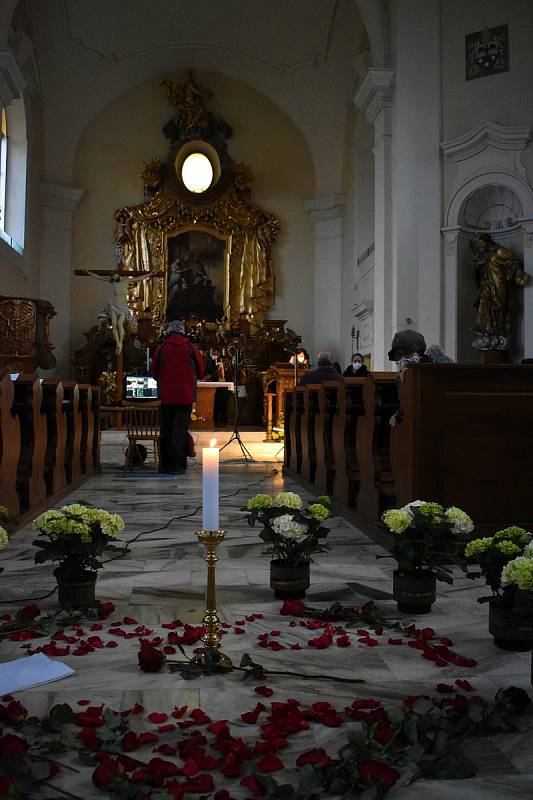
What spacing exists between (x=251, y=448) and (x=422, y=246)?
425cm

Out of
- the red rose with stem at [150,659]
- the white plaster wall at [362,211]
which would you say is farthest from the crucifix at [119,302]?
the red rose with stem at [150,659]

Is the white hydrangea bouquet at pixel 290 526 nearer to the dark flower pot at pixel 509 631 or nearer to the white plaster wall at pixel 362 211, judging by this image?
the dark flower pot at pixel 509 631

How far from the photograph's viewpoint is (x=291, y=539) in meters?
3.59

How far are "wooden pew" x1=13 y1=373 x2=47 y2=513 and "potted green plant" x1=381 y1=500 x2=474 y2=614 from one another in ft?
10.3

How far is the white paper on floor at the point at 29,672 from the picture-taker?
246 centimetres

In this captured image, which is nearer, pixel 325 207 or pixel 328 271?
pixel 325 207

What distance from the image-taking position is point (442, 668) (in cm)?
268

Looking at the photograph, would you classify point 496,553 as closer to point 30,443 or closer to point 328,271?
point 30,443

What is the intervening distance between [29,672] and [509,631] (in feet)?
5.62

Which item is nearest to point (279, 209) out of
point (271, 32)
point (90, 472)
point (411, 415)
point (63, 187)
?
point (271, 32)

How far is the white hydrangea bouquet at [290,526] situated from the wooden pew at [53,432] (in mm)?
3239

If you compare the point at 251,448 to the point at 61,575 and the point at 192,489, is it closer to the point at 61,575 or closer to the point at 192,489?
the point at 192,489

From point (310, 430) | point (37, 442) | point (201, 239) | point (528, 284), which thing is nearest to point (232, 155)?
point (201, 239)

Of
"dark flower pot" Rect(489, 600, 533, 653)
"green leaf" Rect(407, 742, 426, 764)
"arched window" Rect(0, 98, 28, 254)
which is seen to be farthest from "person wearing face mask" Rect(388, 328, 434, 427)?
"arched window" Rect(0, 98, 28, 254)
